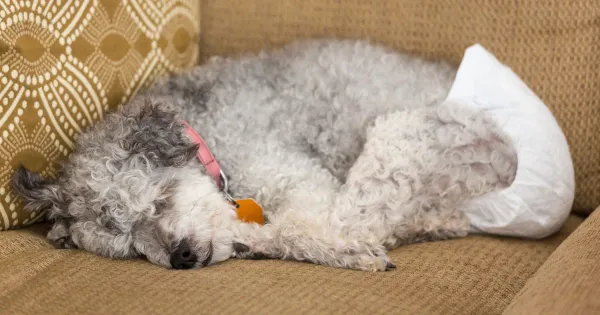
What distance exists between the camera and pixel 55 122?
→ 8.27 feet

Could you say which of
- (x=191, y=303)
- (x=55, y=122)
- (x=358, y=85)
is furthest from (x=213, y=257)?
(x=358, y=85)

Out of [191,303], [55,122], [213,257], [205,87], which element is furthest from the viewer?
[205,87]

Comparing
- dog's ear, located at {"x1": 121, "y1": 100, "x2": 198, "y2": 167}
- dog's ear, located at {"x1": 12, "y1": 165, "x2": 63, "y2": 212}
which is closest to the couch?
dog's ear, located at {"x1": 12, "y1": 165, "x2": 63, "y2": 212}

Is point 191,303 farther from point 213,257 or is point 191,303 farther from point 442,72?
point 442,72

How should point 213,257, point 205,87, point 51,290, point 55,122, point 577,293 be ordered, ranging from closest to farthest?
1. point 577,293
2. point 51,290
3. point 213,257
4. point 55,122
5. point 205,87

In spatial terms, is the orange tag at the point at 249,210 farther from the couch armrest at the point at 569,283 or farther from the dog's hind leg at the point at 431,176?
the couch armrest at the point at 569,283

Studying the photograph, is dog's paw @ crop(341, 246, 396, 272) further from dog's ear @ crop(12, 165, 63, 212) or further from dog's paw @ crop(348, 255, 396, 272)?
dog's ear @ crop(12, 165, 63, 212)

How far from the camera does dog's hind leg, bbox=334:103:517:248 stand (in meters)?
2.51

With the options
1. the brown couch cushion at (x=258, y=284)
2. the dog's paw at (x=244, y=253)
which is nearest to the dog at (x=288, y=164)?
the dog's paw at (x=244, y=253)

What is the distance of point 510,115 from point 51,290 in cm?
177

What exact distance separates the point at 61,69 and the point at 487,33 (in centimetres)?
179

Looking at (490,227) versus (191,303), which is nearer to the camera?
(191,303)

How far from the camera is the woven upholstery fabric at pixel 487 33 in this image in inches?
111

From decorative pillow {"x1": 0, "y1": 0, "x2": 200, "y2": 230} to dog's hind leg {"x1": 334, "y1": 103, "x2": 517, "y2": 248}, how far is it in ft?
3.43
